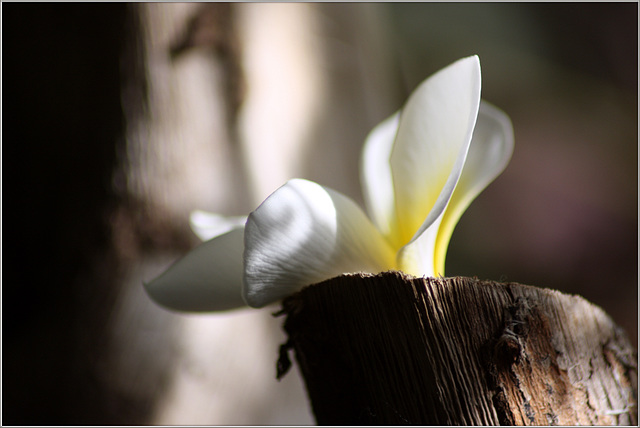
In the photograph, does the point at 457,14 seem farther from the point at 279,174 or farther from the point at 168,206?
the point at 168,206

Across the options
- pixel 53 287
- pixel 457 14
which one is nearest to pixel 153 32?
pixel 53 287

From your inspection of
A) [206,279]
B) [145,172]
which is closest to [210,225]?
[206,279]

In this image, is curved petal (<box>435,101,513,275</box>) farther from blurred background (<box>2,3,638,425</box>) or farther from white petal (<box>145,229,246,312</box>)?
blurred background (<box>2,3,638,425</box>)

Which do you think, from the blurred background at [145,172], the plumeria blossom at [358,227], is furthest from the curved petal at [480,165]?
the blurred background at [145,172]

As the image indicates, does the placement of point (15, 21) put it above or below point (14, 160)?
above

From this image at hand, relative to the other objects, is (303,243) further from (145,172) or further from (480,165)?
(145,172)

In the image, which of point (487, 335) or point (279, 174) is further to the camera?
point (279, 174)

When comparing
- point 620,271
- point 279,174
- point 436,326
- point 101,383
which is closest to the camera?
point 436,326

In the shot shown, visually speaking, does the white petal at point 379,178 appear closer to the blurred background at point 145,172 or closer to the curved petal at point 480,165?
the curved petal at point 480,165
